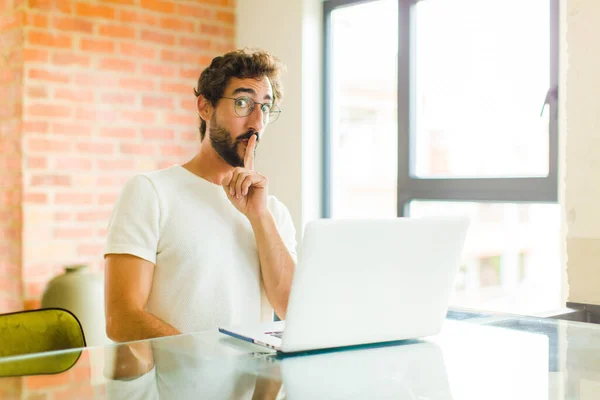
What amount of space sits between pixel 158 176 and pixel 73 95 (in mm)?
1405

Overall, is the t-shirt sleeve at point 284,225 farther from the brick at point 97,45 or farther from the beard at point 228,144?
the brick at point 97,45

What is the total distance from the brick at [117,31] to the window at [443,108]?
95 cm

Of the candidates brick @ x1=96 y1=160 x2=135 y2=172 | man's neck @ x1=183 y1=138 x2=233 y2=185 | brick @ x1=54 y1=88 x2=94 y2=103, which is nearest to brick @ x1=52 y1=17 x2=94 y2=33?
brick @ x1=54 y1=88 x2=94 y2=103

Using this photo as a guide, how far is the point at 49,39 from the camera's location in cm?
320

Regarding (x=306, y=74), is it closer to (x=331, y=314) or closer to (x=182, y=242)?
(x=182, y=242)

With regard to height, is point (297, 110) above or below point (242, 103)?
above

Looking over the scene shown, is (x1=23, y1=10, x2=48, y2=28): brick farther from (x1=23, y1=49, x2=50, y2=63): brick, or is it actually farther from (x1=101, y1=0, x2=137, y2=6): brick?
(x1=101, y1=0, x2=137, y2=6): brick

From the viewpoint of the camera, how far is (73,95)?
10.7 feet

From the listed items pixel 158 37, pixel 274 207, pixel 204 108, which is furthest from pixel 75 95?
pixel 274 207

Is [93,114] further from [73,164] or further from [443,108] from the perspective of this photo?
[443,108]

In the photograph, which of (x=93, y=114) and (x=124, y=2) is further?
(x=124, y=2)

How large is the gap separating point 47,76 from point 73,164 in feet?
→ 1.31

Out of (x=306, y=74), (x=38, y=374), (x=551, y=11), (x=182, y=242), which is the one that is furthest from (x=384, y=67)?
(x=38, y=374)

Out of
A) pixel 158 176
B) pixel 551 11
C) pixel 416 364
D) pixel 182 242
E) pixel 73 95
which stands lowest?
pixel 416 364
